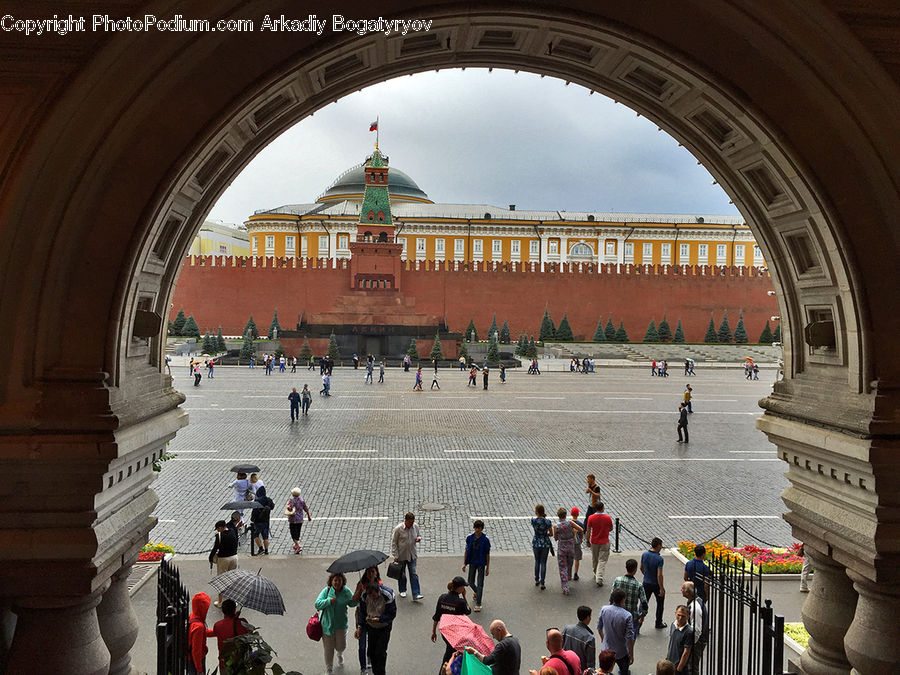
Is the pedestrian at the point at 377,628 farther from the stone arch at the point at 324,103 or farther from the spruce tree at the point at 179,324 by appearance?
the spruce tree at the point at 179,324

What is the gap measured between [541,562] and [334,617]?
2707 mm

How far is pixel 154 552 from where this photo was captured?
825 centimetres

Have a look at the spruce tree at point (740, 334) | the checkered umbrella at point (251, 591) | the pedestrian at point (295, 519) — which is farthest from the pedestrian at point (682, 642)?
the spruce tree at point (740, 334)

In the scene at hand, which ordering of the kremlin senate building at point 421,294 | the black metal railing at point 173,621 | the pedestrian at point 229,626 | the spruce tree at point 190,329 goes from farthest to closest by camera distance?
1. the spruce tree at point 190,329
2. the kremlin senate building at point 421,294
3. the pedestrian at point 229,626
4. the black metal railing at point 173,621

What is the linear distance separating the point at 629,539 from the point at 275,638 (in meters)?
5.28

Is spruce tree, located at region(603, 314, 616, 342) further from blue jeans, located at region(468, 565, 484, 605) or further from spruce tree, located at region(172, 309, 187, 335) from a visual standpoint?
blue jeans, located at region(468, 565, 484, 605)

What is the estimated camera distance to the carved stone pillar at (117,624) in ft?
14.4

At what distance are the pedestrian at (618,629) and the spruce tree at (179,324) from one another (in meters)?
45.7

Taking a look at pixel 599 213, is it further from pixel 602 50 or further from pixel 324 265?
pixel 602 50


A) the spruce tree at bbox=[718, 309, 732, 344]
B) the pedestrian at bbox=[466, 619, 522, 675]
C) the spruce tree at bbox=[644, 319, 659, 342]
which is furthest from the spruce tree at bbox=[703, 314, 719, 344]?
the pedestrian at bbox=[466, 619, 522, 675]

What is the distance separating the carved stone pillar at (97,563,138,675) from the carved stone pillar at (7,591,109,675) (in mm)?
395

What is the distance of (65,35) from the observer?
366cm

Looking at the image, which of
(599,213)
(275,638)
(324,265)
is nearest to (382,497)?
(275,638)

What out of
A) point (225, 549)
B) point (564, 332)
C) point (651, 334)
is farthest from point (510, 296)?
point (225, 549)
